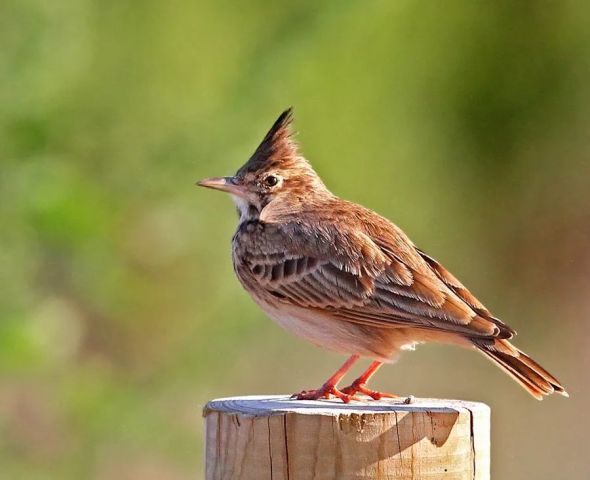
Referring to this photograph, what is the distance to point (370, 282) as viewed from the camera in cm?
552

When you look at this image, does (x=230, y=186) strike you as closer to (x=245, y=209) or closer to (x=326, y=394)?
(x=245, y=209)

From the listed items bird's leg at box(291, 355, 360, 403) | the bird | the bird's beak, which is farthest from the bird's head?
bird's leg at box(291, 355, 360, 403)

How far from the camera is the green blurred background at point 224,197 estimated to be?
9867 mm

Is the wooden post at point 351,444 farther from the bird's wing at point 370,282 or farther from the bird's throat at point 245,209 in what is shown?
the bird's throat at point 245,209

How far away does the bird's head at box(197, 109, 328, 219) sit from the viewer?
260 inches

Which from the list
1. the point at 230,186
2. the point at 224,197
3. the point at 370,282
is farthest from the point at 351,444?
the point at 224,197

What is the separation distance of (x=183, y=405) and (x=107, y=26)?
3.62 meters

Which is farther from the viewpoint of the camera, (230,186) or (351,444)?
(230,186)

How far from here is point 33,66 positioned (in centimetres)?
977

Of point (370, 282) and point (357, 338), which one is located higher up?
point (370, 282)

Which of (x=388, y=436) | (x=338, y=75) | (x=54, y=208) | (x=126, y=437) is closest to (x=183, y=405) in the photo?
(x=126, y=437)

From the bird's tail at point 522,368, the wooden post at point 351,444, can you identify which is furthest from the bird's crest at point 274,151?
the wooden post at point 351,444

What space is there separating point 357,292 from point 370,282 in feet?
0.24

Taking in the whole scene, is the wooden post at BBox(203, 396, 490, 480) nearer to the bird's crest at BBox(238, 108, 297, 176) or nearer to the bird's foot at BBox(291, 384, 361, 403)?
the bird's foot at BBox(291, 384, 361, 403)
